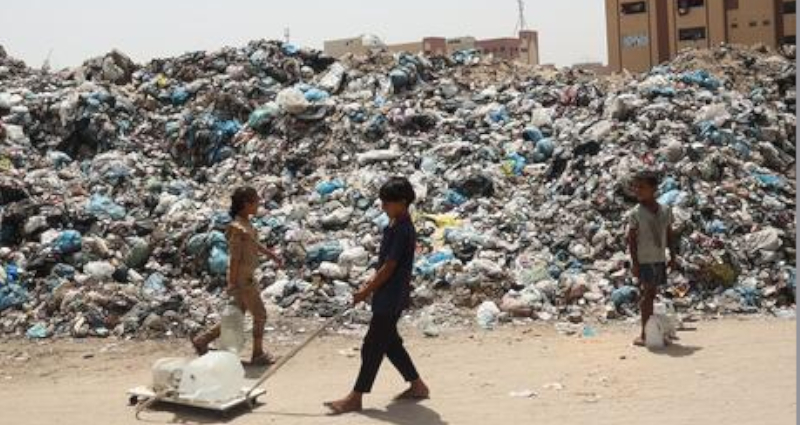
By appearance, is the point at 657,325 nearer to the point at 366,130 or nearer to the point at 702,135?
the point at 702,135

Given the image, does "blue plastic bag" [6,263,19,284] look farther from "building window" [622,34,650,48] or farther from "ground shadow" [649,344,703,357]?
"building window" [622,34,650,48]

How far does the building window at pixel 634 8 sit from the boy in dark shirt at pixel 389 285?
92.4 ft

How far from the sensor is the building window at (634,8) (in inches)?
1195

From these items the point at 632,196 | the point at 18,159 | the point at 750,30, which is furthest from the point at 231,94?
the point at 750,30

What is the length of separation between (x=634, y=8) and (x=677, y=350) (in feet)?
89.0

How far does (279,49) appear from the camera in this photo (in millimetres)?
12852

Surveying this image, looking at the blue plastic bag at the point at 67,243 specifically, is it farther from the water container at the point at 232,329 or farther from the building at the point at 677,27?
the building at the point at 677,27

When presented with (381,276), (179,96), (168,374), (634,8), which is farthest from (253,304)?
(634,8)

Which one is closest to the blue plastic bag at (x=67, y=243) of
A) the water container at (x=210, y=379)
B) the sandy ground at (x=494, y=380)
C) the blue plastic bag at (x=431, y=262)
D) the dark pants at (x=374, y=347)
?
the sandy ground at (x=494, y=380)

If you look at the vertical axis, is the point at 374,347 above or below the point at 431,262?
above

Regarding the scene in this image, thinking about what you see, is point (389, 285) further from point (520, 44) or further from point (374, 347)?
point (520, 44)

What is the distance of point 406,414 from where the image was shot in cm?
449

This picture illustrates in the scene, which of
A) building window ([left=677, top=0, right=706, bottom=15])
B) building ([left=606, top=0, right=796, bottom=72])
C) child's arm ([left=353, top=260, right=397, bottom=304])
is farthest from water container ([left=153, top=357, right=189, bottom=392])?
building window ([left=677, top=0, right=706, bottom=15])

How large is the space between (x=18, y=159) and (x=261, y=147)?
2.91 metres
